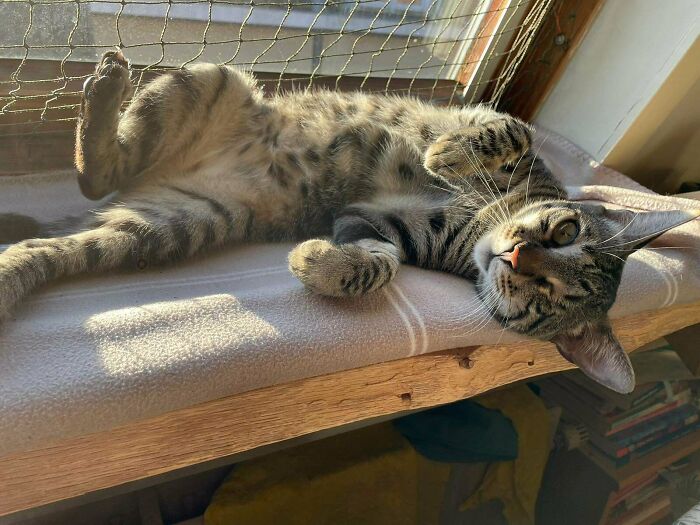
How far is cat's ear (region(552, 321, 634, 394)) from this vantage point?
142cm

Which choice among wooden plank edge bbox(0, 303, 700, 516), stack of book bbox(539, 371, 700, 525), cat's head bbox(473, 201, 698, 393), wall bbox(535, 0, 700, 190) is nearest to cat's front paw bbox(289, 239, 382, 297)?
wooden plank edge bbox(0, 303, 700, 516)

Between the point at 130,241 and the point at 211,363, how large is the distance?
21.2 inches

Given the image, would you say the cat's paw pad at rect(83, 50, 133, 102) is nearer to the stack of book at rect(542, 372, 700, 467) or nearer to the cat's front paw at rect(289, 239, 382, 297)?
the cat's front paw at rect(289, 239, 382, 297)

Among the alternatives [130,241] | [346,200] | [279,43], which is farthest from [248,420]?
[279,43]

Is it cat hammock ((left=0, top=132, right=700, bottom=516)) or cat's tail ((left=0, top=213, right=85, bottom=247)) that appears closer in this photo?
cat hammock ((left=0, top=132, right=700, bottom=516))

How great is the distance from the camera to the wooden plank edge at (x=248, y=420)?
37.7 inches

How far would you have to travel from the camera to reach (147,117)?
4.99 ft

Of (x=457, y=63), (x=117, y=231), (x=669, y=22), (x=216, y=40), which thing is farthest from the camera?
(x=457, y=63)

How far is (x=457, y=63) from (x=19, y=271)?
6.35 ft

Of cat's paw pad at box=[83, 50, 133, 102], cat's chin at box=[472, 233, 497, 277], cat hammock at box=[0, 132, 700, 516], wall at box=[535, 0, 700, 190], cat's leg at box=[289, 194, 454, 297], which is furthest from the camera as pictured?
wall at box=[535, 0, 700, 190]

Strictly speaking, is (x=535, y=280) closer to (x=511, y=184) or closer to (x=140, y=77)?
(x=511, y=184)

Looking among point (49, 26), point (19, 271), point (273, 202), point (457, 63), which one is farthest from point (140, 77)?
point (457, 63)

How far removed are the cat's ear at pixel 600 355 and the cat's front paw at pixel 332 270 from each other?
25.2 inches

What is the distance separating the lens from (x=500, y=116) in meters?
1.72
